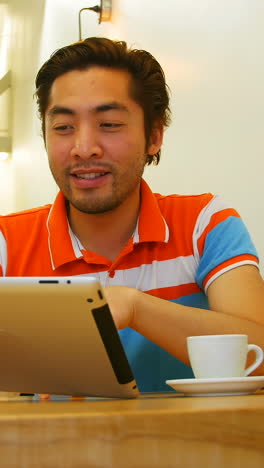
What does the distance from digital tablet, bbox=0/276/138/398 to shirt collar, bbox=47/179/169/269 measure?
2.32 ft

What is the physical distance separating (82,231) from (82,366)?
853mm

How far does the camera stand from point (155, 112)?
1.67m

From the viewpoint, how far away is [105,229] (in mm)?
1504

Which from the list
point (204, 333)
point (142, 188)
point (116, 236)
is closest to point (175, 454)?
point (204, 333)

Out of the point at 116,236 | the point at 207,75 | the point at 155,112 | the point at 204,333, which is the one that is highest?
the point at 207,75

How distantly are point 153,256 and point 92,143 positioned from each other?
29cm

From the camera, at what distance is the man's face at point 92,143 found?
1.42 m

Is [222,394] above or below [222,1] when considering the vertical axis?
below

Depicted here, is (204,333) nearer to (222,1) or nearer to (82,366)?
(82,366)

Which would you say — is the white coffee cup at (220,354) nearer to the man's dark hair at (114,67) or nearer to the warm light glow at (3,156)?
the man's dark hair at (114,67)

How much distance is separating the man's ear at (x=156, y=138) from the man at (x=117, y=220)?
0.21ft

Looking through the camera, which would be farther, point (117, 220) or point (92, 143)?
point (117, 220)

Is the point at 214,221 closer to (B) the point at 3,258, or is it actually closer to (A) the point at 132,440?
(B) the point at 3,258

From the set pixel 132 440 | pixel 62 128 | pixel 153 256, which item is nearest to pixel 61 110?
pixel 62 128
